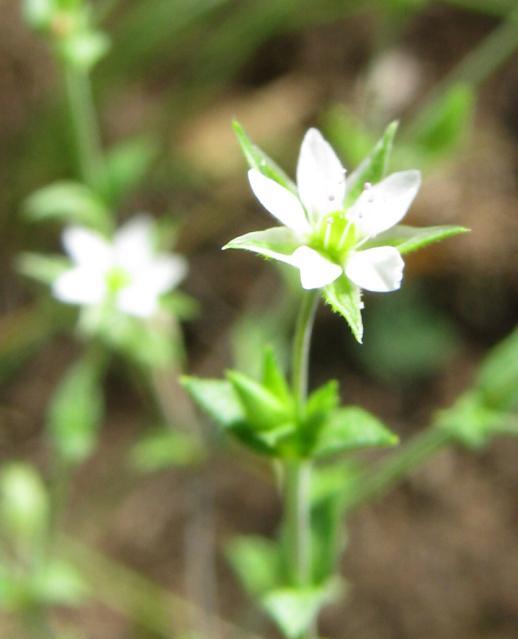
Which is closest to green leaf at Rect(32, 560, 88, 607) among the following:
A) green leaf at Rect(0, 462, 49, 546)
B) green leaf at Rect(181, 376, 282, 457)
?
green leaf at Rect(0, 462, 49, 546)

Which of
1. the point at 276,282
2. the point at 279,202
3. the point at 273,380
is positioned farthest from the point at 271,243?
the point at 276,282

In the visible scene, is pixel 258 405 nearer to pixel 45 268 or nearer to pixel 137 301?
pixel 137 301

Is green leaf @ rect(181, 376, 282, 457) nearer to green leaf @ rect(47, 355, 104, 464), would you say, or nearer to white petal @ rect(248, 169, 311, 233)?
white petal @ rect(248, 169, 311, 233)

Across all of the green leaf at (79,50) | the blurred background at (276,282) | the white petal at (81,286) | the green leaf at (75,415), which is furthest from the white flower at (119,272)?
the green leaf at (79,50)

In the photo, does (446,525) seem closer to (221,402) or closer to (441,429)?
(441,429)

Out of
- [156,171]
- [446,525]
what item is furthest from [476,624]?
[156,171]

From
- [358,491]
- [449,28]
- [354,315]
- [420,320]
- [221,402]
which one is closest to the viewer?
[354,315]
